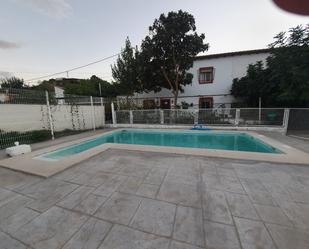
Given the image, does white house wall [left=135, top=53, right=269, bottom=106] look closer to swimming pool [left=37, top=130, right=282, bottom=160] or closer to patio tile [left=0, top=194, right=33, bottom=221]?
swimming pool [left=37, top=130, right=282, bottom=160]

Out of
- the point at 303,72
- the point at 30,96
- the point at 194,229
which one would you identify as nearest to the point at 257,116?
the point at 303,72

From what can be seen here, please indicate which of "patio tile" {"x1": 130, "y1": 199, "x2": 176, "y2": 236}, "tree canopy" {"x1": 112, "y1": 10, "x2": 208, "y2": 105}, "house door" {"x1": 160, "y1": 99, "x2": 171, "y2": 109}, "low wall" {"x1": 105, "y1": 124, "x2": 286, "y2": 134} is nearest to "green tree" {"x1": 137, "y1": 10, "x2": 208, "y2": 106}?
"tree canopy" {"x1": 112, "y1": 10, "x2": 208, "y2": 105}

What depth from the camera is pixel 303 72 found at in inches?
277

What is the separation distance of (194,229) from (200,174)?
5.18 ft

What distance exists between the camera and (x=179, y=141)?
8.14 metres

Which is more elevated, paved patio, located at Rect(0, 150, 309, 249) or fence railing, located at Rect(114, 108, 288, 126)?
fence railing, located at Rect(114, 108, 288, 126)

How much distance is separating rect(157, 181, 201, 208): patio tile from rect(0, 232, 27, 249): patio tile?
1843 millimetres

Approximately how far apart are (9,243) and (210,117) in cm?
1002

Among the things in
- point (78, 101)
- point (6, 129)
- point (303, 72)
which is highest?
point (303, 72)

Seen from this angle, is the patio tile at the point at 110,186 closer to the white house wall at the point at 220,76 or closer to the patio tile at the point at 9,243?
the patio tile at the point at 9,243

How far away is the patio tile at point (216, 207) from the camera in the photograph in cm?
209

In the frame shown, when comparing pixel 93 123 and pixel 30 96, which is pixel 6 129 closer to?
pixel 30 96

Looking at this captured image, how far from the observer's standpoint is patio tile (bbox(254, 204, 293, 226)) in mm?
2012

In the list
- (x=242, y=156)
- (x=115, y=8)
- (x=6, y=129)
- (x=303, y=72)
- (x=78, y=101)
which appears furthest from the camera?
(x=78, y=101)
